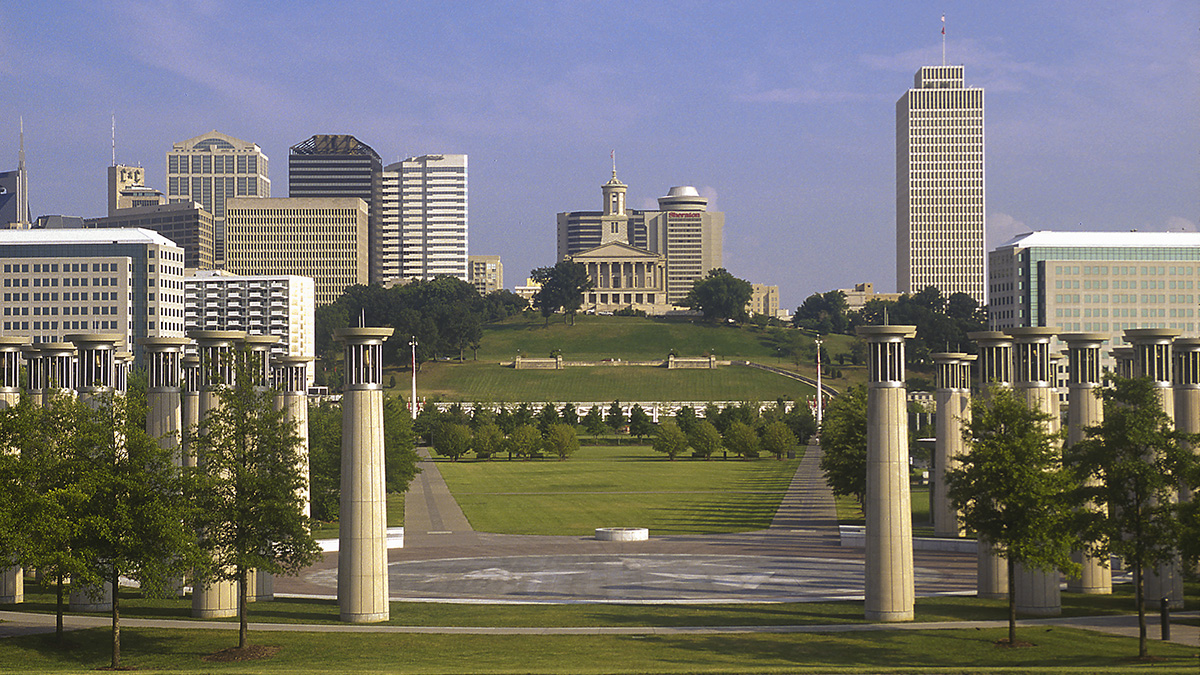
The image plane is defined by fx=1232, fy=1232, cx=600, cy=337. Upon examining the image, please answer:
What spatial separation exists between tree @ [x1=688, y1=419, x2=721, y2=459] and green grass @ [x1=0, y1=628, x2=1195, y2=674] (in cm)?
10317

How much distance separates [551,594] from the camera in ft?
181

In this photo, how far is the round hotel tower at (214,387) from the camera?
4831 centimetres

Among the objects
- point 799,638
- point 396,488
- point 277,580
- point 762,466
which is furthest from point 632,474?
point 799,638

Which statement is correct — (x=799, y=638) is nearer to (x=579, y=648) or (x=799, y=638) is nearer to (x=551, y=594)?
(x=579, y=648)

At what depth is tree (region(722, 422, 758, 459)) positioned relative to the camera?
486 ft

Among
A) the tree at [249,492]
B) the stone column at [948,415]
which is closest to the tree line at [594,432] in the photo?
the stone column at [948,415]

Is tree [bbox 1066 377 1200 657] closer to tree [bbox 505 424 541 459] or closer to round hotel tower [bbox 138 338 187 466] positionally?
round hotel tower [bbox 138 338 187 466]

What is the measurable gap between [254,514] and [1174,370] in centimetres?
4029

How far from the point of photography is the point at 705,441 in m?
148

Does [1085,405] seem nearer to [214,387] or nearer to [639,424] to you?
[214,387]

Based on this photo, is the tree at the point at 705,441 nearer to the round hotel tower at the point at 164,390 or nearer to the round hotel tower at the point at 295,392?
the round hotel tower at the point at 295,392

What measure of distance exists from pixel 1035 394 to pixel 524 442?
332 ft

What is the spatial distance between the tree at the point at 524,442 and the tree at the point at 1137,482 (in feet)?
345

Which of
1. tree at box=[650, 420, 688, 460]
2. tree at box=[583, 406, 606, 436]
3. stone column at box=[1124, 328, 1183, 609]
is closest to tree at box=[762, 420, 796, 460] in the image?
tree at box=[650, 420, 688, 460]
